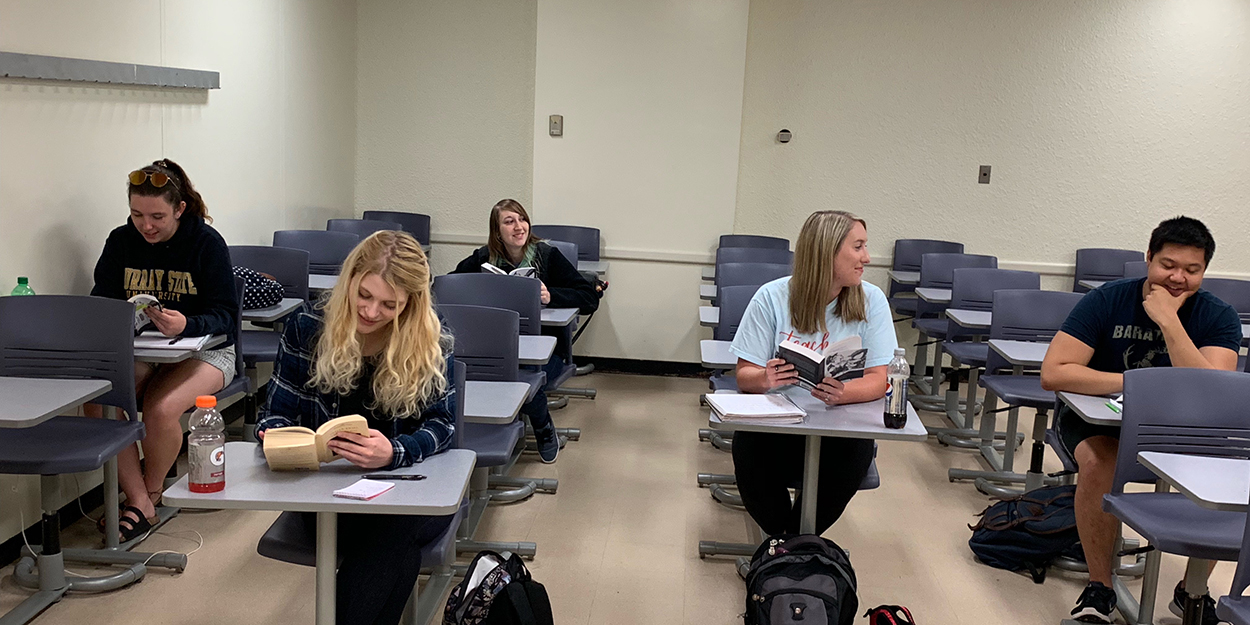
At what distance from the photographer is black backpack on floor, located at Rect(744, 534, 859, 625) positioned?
2.77 m

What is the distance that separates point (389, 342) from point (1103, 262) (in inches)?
227

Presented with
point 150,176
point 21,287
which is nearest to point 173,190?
point 150,176

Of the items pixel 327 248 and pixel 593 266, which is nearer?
pixel 327 248

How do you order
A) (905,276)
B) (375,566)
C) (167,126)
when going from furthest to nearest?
1. (905,276)
2. (167,126)
3. (375,566)

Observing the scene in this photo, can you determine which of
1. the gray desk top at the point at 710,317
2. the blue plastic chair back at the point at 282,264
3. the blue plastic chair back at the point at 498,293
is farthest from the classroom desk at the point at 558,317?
the blue plastic chair back at the point at 282,264

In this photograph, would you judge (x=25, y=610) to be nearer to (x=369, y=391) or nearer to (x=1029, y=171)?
(x=369, y=391)

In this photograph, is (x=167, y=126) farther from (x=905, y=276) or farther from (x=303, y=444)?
(x=905, y=276)

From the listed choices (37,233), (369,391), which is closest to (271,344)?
(37,233)

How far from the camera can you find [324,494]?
2.11 m

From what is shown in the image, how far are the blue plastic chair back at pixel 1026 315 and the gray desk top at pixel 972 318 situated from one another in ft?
0.24

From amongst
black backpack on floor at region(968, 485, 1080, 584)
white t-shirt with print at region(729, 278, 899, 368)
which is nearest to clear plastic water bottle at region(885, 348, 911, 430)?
white t-shirt with print at region(729, 278, 899, 368)

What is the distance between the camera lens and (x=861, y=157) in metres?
6.97

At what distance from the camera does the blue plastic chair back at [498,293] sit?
424cm

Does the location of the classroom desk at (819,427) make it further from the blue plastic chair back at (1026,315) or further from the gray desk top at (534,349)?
the blue plastic chair back at (1026,315)
